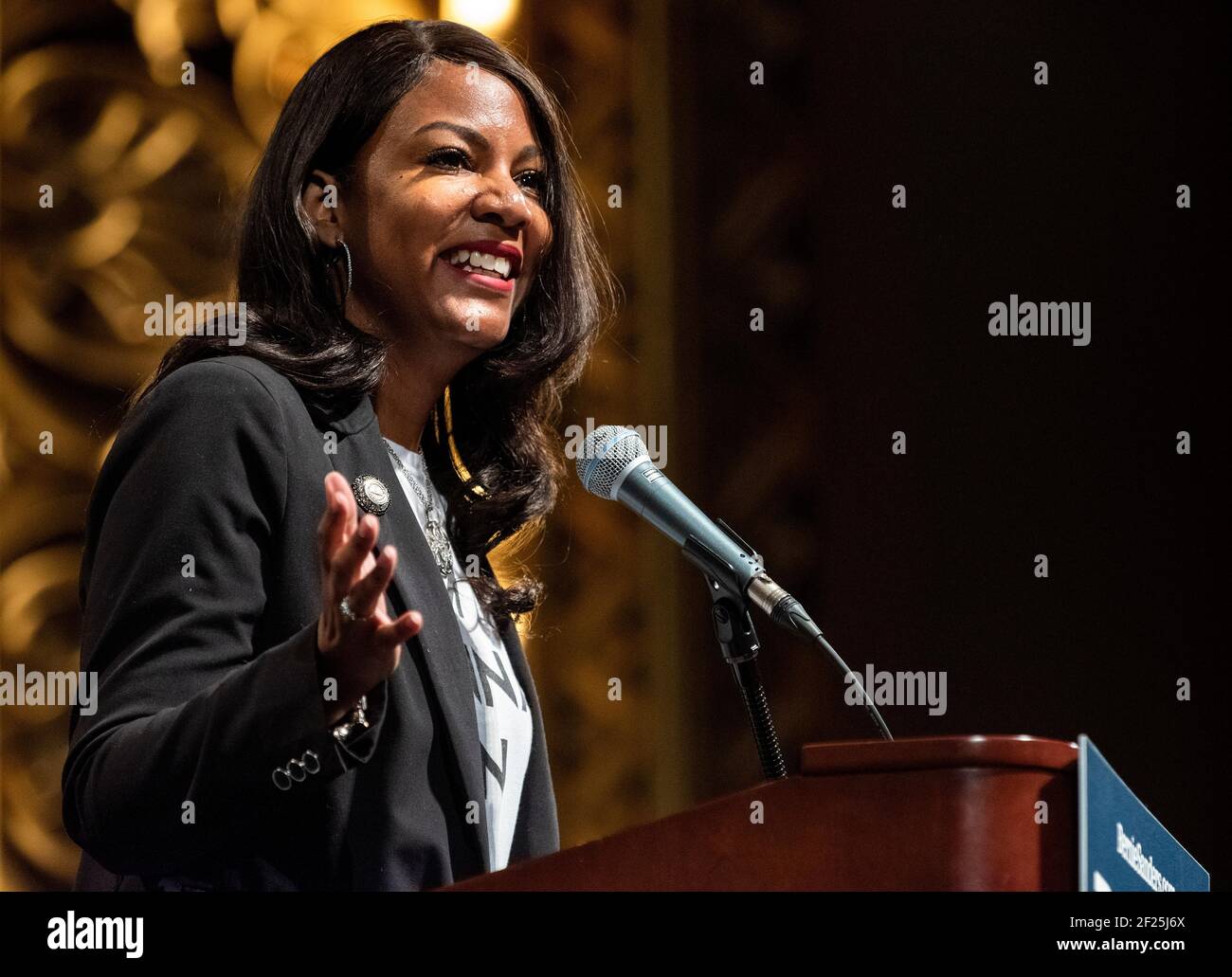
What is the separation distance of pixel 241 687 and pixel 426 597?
379mm

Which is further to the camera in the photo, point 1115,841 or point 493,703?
point 493,703

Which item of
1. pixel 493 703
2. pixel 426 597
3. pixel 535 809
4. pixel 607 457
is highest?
pixel 607 457

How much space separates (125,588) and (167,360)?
0.30 metres

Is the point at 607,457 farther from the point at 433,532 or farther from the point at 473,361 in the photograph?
the point at 473,361

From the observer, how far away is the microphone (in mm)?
1319

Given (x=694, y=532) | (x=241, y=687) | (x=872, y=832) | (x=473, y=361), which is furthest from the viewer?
(x=473, y=361)

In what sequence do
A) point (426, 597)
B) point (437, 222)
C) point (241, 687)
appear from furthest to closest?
point (437, 222)
point (426, 597)
point (241, 687)

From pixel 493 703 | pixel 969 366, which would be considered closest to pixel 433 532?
pixel 493 703

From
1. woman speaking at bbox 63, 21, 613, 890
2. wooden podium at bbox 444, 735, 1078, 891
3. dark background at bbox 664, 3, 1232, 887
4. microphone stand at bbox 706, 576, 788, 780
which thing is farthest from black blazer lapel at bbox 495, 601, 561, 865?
dark background at bbox 664, 3, 1232, 887

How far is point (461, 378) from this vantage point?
1.88 m

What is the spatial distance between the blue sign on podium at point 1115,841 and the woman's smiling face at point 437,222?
0.83 meters

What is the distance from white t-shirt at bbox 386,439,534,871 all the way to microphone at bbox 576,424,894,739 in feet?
0.74

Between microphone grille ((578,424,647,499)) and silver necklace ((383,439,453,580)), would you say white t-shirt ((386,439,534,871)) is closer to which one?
silver necklace ((383,439,453,580))

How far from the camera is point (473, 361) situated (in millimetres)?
1868
